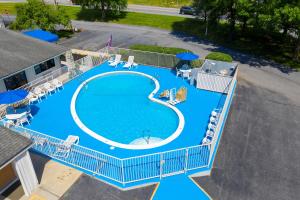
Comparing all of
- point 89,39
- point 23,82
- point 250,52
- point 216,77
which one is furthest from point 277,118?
point 89,39

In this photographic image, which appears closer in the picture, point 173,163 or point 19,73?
point 173,163

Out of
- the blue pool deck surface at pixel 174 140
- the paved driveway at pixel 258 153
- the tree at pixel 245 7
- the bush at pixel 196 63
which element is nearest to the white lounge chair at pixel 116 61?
the blue pool deck surface at pixel 174 140

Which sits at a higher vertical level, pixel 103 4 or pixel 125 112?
pixel 103 4

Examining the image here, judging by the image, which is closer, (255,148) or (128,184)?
(128,184)

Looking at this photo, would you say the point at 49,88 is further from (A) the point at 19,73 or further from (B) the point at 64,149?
(B) the point at 64,149

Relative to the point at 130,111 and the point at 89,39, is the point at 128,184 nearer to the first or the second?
the point at 130,111

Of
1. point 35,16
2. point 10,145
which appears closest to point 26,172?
point 10,145

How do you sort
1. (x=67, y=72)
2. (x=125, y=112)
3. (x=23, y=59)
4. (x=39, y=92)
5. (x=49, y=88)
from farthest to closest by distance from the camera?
(x=67, y=72) < (x=49, y=88) < (x=23, y=59) < (x=39, y=92) < (x=125, y=112)
